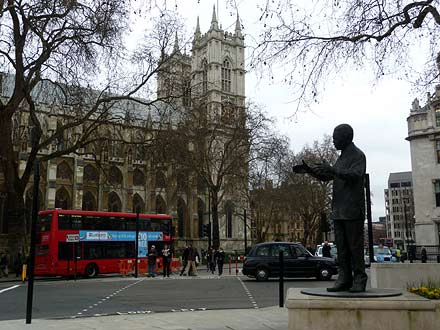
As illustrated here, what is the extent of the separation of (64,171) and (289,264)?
43726mm

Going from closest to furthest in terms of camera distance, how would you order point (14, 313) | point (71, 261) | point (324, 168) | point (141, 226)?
point (324, 168) < point (14, 313) < point (71, 261) < point (141, 226)

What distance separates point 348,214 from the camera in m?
6.59

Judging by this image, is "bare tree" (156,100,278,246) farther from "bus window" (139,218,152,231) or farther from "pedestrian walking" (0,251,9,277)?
"pedestrian walking" (0,251,9,277)

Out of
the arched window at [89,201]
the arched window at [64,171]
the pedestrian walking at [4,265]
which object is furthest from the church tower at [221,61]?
the pedestrian walking at [4,265]

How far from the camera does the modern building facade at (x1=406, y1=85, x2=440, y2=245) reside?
4072 cm

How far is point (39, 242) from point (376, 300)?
73.6 feet

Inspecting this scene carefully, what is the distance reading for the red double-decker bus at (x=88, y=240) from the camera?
24344 mm

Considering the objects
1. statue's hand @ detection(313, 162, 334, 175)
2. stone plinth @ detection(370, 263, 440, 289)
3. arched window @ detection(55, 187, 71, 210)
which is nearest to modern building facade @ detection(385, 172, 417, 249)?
arched window @ detection(55, 187, 71, 210)

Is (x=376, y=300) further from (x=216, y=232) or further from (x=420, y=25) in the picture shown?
(x=216, y=232)

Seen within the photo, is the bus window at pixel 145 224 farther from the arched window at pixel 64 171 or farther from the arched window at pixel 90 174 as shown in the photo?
the arched window at pixel 90 174

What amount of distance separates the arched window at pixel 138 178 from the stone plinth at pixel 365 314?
60.7 meters

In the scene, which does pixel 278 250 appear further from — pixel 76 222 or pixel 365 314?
pixel 365 314

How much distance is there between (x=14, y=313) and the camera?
10406 millimetres

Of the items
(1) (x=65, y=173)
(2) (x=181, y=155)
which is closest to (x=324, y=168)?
(2) (x=181, y=155)
